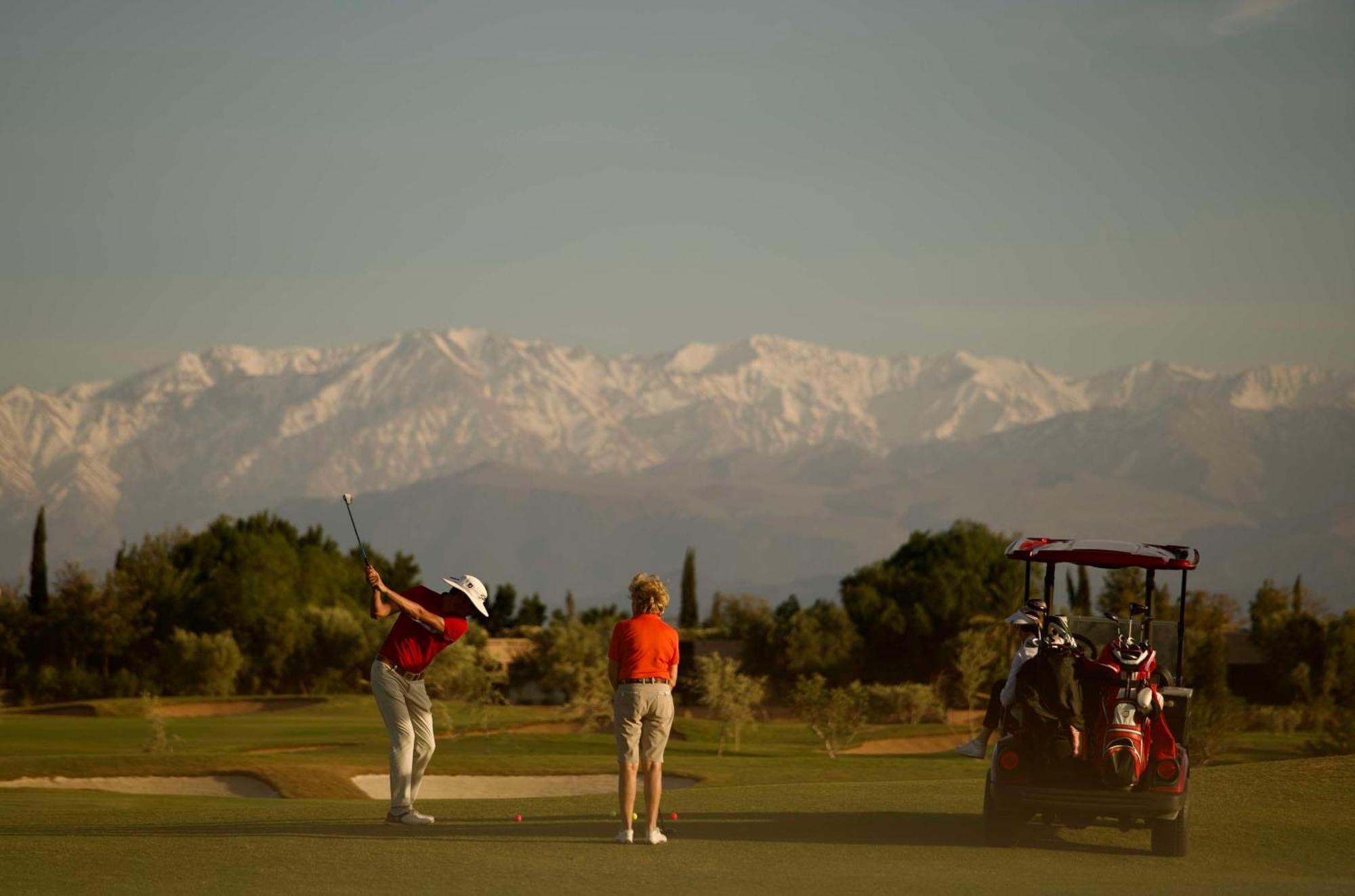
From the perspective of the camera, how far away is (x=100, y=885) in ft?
40.9

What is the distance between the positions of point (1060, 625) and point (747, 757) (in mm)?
24978

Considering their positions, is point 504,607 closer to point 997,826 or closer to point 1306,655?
point 1306,655

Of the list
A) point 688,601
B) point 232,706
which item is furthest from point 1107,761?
point 688,601

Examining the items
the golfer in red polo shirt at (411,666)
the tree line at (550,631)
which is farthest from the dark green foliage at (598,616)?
the golfer in red polo shirt at (411,666)

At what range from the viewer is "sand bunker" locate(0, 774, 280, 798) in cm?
2814

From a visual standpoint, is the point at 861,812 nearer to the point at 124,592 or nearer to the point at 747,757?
the point at 747,757

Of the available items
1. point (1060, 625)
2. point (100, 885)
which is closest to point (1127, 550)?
point (1060, 625)

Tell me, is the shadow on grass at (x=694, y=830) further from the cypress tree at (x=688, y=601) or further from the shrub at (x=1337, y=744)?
the cypress tree at (x=688, y=601)

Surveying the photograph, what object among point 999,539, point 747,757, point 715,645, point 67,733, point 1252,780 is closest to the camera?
point 1252,780

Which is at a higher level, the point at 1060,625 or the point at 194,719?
the point at 1060,625

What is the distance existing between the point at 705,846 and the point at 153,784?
17509mm

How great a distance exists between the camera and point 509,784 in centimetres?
3094

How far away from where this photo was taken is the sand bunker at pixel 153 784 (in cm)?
2814

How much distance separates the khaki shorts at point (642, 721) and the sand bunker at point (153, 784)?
49.7ft
